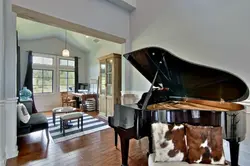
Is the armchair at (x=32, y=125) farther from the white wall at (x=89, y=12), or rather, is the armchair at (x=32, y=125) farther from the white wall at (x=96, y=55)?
the white wall at (x=96, y=55)

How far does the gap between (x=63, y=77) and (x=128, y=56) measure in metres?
6.18

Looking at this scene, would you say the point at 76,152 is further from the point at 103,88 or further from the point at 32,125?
the point at 103,88

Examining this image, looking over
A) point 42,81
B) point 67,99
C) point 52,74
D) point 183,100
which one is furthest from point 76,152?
point 52,74

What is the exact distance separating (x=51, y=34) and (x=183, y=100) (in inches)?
261

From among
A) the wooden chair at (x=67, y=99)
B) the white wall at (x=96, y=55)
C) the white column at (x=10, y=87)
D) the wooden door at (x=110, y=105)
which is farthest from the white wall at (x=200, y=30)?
the wooden chair at (x=67, y=99)

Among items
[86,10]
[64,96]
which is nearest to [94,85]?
[64,96]

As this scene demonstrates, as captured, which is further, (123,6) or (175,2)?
(123,6)

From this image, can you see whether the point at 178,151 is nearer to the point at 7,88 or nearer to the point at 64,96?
the point at 7,88

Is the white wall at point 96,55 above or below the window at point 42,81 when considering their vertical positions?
above

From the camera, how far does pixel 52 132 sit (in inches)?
168

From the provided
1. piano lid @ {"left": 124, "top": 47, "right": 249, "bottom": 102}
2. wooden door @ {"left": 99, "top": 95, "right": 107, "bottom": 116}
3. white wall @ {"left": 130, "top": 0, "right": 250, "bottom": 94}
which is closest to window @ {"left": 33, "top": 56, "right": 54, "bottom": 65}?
wooden door @ {"left": 99, "top": 95, "right": 107, "bottom": 116}

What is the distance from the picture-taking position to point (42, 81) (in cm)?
750

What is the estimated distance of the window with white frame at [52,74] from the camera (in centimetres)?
732

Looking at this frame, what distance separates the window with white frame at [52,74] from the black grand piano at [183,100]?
19.6 feet
